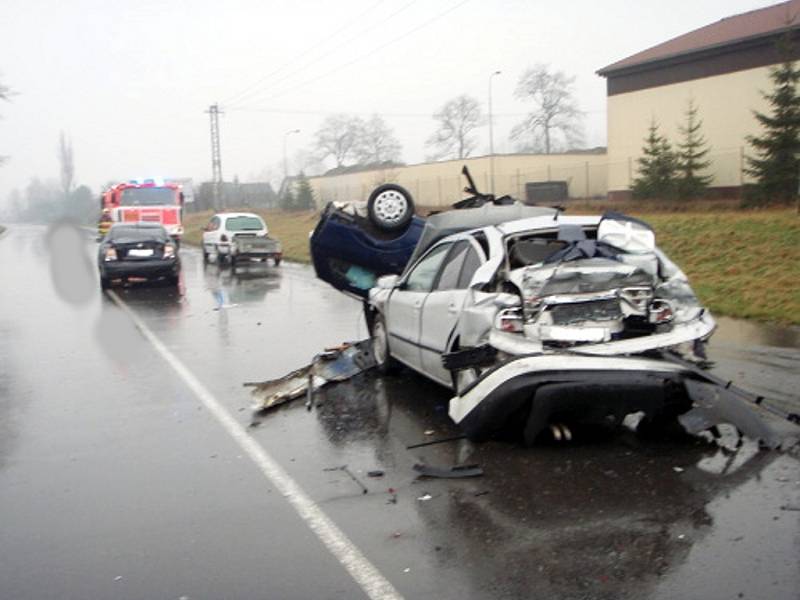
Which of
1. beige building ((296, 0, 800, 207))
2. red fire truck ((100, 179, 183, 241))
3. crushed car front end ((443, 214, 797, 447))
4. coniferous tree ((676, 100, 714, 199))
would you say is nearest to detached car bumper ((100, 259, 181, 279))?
red fire truck ((100, 179, 183, 241))

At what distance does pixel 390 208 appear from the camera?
38.5ft

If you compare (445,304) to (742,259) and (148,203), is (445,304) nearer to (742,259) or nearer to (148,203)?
(742,259)

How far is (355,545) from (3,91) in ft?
211

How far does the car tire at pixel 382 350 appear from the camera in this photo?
9344 millimetres

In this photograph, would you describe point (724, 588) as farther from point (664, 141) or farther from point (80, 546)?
point (664, 141)

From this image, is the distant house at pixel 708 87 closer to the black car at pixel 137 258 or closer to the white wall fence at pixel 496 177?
the white wall fence at pixel 496 177

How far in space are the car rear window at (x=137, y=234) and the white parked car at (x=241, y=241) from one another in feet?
18.3

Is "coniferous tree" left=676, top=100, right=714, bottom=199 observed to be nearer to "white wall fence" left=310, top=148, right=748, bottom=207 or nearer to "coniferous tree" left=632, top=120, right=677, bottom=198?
"coniferous tree" left=632, top=120, right=677, bottom=198

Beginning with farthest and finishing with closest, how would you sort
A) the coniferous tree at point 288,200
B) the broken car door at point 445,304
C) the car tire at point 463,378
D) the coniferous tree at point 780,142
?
the coniferous tree at point 288,200 → the coniferous tree at point 780,142 → the broken car door at point 445,304 → the car tire at point 463,378

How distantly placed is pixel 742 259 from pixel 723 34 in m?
24.9

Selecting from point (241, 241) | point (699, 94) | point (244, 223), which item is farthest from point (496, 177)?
point (241, 241)

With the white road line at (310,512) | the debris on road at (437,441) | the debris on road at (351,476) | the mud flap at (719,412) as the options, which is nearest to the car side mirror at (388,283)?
the white road line at (310,512)

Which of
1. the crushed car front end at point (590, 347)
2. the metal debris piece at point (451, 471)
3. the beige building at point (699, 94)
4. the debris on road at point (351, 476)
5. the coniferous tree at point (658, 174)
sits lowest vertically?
the debris on road at point (351, 476)

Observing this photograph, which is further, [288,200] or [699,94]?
[288,200]
